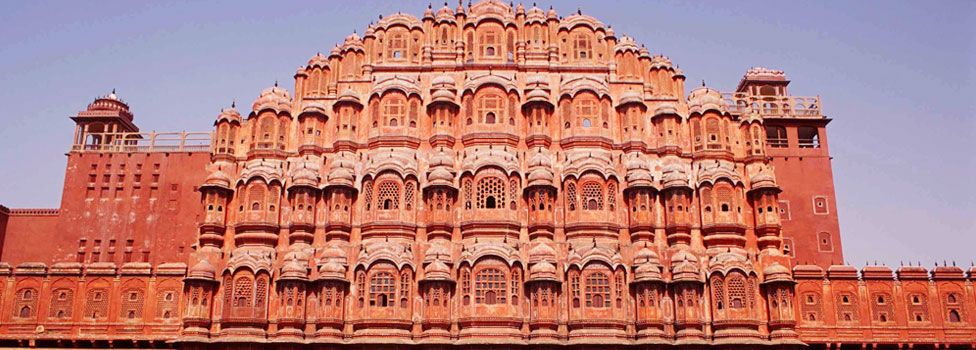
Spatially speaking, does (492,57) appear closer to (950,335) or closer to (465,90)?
(465,90)

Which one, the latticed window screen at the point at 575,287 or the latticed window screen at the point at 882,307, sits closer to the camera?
the latticed window screen at the point at 575,287

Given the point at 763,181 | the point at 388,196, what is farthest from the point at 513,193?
the point at 763,181

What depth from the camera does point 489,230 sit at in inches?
1245

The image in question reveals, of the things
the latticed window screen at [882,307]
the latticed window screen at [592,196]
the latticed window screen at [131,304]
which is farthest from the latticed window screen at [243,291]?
the latticed window screen at [882,307]

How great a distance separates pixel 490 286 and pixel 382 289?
376 cm

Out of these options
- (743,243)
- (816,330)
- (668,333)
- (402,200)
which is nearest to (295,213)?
(402,200)

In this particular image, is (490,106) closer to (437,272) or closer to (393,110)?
(393,110)

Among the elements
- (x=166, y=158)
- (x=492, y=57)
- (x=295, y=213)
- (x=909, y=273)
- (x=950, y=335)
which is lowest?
(x=950, y=335)

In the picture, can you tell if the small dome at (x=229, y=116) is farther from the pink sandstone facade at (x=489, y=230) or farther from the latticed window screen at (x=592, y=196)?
the latticed window screen at (x=592, y=196)

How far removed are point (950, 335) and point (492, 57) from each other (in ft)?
64.0

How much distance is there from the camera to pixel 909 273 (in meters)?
30.8

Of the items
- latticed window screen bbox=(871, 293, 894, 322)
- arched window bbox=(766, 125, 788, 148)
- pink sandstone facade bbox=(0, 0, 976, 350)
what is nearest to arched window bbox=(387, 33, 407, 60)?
pink sandstone facade bbox=(0, 0, 976, 350)

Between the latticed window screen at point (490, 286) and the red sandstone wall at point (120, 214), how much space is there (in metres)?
14.4

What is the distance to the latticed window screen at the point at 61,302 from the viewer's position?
31.4m
